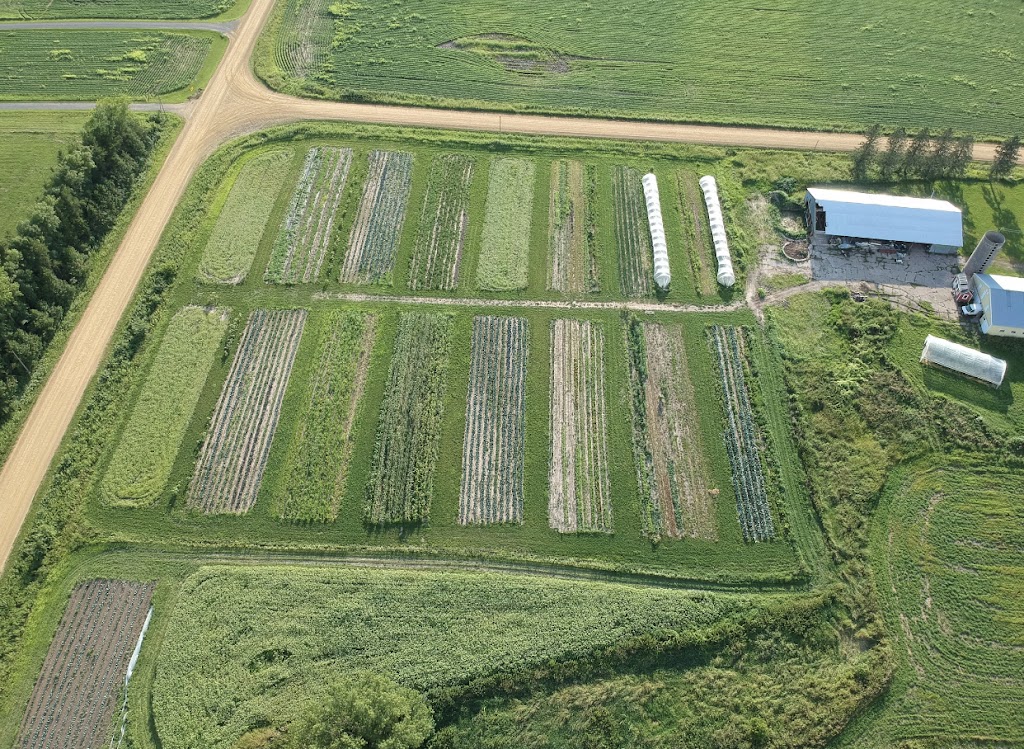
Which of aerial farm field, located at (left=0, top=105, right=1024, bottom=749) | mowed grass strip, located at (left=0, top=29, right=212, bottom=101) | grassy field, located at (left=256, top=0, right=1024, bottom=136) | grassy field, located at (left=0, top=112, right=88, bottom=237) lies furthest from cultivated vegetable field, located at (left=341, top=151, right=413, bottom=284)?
grassy field, located at (left=0, top=112, right=88, bottom=237)

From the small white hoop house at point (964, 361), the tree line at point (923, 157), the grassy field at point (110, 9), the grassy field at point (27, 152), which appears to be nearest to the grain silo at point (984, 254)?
the small white hoop house at point (964, 361)

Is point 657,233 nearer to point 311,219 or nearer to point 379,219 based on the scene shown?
point 379,219

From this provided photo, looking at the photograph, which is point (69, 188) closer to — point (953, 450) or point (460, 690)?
point (460, 690)

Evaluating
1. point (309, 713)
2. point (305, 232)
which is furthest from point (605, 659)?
point (305, 232)

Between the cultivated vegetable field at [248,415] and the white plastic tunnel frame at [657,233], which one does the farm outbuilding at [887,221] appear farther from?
the cultivated vegetable field at [248,415]

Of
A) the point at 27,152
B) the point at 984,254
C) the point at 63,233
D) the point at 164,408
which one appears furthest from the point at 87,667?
the point at 984,254

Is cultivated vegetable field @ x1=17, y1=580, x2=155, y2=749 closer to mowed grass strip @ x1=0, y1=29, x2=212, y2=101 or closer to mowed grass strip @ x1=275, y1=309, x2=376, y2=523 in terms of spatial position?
mowed grass strip @ x1=275, y1=309, x2=376, y2=523
